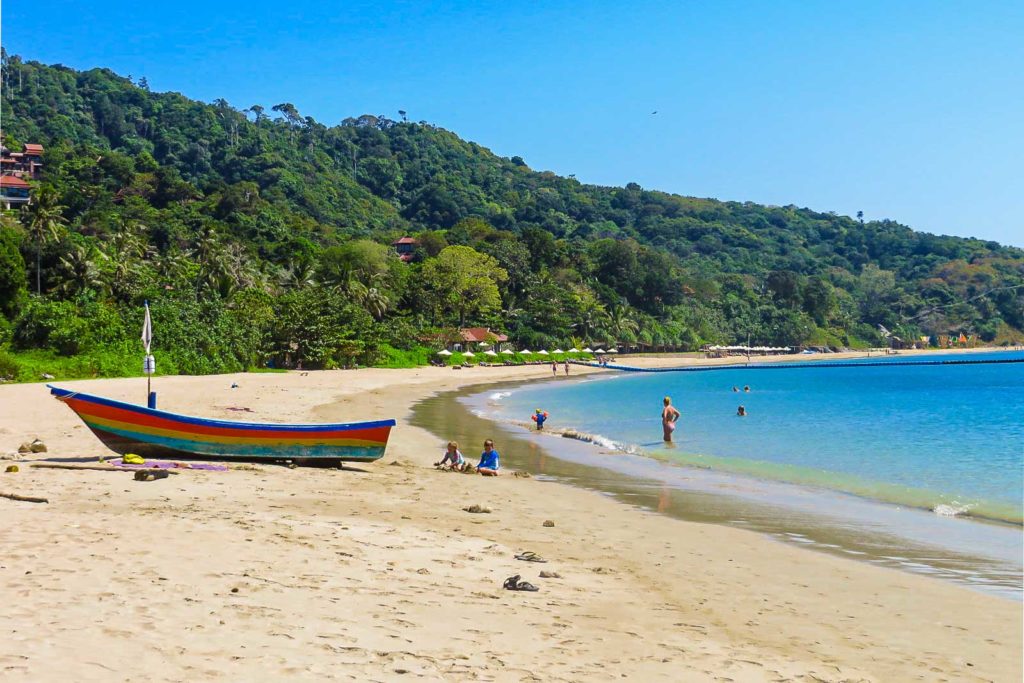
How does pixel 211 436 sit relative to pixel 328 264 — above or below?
below

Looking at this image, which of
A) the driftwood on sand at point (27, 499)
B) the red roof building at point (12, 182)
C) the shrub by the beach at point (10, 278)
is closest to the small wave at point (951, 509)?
the driftwood on sand at point (27, 499)

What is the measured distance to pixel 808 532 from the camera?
12406 millimetres

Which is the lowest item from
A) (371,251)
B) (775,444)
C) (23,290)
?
(775,444)

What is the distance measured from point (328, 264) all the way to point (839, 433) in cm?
6191

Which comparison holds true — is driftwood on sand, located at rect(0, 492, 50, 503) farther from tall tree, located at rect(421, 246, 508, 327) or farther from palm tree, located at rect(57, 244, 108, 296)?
tall tree, located at rect(421, 246, 508, 327)

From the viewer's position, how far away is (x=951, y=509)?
1472 cm

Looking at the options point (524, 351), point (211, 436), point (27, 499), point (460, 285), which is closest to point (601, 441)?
point (211, 436)

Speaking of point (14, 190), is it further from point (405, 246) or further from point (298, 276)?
point (405, 246)

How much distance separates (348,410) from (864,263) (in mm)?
190802

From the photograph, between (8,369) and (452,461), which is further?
(8,369)

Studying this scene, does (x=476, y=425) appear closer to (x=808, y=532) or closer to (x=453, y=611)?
(x=808, y=532)

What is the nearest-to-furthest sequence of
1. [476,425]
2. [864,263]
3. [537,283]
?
[476,425] < [537,283] < [864,263]

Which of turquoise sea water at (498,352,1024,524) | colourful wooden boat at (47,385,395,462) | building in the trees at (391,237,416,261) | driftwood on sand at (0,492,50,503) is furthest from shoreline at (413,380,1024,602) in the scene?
building in the trees at (391,237,416,261)

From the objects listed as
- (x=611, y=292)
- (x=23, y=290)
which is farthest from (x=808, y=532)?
(x=611, y=292)
